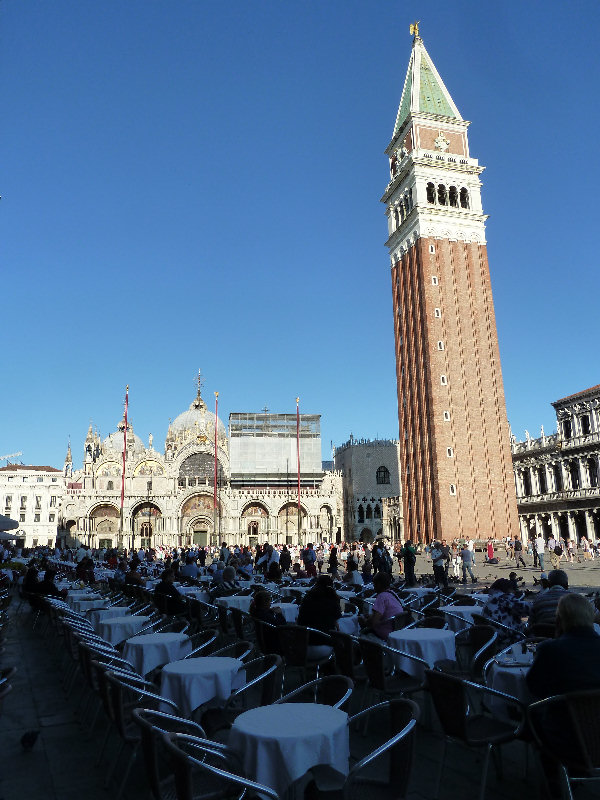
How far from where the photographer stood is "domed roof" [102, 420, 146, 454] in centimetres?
6372

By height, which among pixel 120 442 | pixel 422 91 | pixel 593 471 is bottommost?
→ pixel 593 471

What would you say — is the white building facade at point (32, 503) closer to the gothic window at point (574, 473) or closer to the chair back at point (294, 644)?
the gothic window at point (574, 473)

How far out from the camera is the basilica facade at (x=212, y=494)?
178 feet

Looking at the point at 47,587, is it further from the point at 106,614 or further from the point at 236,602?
the point at 236,602

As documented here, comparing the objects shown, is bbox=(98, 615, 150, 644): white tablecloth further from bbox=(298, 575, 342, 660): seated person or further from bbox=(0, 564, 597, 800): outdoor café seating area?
bbox=(298, 575, 342, 660): seated person

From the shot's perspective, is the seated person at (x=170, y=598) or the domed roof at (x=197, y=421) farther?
the domed roof at (x=197, y=421)

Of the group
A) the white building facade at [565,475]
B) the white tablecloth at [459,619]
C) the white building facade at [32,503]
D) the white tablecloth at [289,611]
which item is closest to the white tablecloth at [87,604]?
the white tablecloth at [289,611]

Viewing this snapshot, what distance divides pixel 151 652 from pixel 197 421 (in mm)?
59995

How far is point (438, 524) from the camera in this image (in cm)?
3975

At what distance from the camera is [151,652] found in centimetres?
629

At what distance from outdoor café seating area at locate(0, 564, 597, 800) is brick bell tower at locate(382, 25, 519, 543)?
33707 mm

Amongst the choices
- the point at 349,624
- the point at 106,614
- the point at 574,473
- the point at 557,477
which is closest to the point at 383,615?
the point at 349,624

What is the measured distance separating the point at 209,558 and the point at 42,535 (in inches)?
1199

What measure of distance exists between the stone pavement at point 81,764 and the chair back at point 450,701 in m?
0.47
